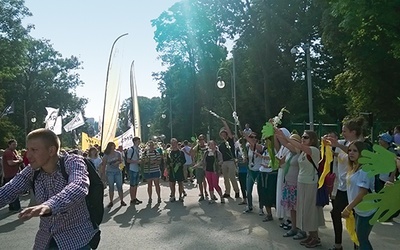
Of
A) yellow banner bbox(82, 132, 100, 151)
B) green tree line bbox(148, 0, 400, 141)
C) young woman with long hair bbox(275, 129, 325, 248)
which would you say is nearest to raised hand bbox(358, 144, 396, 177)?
young woman with long hair bbox(275, 129, 325, 248)

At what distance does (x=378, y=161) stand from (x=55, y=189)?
215 centimetres

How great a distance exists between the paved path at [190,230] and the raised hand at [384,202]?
17.1 feet

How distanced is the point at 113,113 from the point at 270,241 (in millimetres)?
10120

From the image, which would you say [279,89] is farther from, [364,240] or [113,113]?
[364,240]

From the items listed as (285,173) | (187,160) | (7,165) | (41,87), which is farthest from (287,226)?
(41,87)

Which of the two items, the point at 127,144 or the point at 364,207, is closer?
the point at 364,207

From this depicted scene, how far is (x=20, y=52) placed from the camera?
4066 centimetres

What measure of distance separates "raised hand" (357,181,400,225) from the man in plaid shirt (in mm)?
1786

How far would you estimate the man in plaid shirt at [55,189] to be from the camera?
115 inches

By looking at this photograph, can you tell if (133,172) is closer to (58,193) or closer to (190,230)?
(190,230)

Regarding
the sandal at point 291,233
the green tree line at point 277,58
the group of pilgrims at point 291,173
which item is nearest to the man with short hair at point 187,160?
the green tree line at point 277,58

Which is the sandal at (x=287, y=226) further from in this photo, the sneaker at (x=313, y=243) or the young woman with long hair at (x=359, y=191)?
the young woman with long hair at (x=359, y=191)

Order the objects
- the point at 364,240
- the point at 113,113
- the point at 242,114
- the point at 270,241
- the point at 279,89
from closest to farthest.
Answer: the point at 364,240 → the point at 270,241 → the point at 113,113 → the point at 279,89 → the point at 242,114

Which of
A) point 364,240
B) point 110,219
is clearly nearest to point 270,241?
point 364,240
